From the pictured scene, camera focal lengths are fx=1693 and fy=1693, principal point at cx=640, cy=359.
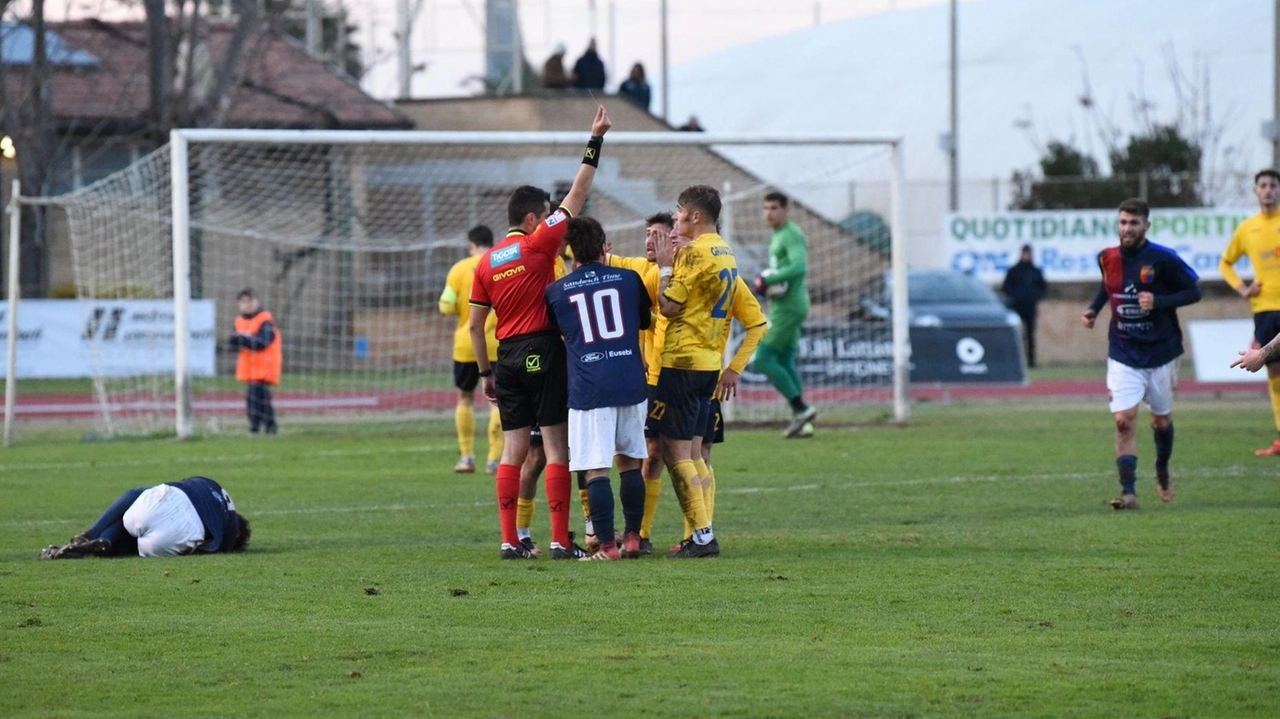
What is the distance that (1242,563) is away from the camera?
27.5ft

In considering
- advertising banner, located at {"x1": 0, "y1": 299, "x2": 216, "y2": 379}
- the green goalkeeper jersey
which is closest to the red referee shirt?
the green goalkeeper jersey

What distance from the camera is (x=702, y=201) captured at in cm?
887

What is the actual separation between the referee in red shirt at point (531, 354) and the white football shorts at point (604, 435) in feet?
0.65

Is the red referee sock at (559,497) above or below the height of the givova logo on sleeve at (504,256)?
below

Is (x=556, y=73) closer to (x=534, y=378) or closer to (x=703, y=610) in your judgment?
(x=534, y=378)

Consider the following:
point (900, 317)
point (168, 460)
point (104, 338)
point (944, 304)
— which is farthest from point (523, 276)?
point (944, 304)

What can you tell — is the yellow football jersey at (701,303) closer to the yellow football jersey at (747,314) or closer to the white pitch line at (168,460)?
the yellow football jersey at (747,314)

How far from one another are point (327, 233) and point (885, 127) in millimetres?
44664

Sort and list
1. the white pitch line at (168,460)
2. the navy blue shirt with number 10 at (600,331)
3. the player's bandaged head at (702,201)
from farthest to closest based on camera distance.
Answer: the white pitch line at (168,460)
the player's bandaged head at (702,201)
the navy blue shirt with number 10 at (600,331)

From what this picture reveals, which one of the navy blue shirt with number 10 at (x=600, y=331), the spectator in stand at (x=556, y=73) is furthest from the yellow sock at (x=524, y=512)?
the spectator in stand at (x=556, y=73)

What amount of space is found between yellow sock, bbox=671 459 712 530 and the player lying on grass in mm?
2489

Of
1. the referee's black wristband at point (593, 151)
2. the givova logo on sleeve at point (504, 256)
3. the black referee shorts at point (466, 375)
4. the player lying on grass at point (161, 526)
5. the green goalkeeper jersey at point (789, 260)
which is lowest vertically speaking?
the player lying on grass at point (161, 526)

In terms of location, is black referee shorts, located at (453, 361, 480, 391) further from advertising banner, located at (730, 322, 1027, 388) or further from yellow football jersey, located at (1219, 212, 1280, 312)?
advertising banner, located at (730, 322, 1027, 388)

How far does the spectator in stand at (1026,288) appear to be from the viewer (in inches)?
1230
